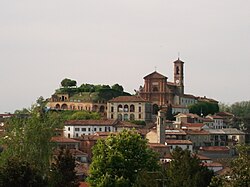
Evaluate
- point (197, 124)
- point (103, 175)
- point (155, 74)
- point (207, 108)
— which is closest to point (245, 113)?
point (207, 108)

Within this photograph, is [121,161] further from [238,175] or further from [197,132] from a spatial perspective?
[197,132]

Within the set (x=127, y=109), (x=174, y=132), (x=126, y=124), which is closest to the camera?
(x=174, y=132)

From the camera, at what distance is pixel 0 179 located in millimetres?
35844

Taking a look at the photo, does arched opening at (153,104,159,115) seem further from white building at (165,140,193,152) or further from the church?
white building at (165,140,193,152)

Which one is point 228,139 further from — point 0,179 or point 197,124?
point 0,179

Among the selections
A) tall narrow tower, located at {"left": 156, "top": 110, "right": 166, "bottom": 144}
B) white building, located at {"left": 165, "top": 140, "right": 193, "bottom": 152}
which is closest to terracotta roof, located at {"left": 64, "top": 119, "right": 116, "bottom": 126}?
tall narrow tower, located at {"left": 156, "top": 110, "right": 166, "bottom": 144}

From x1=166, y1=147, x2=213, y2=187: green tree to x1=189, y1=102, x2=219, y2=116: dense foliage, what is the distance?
81930mm

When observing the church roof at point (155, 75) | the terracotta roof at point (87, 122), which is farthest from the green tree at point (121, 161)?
the church roof at point (155, 75)

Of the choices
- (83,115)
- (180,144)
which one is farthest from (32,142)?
(83,115)

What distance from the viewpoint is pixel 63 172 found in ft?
140

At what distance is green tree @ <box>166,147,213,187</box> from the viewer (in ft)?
130

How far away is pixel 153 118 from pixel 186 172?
7407cm

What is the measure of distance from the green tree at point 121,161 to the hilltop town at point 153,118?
79.9 ft

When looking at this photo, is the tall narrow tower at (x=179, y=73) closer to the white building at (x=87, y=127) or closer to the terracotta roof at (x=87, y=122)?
the terracotta roof at (x=87, y=122)
